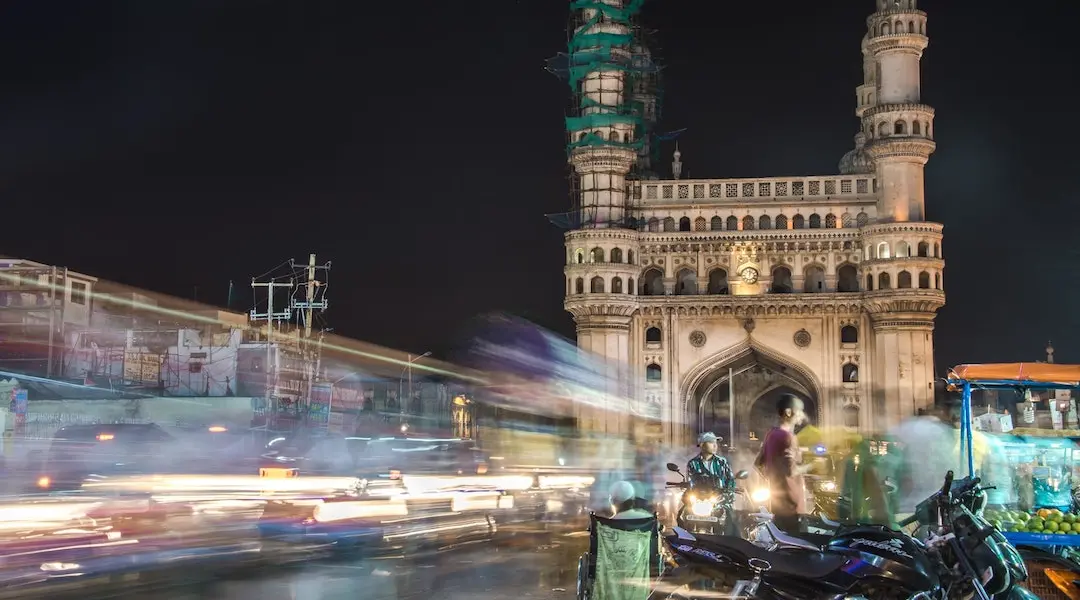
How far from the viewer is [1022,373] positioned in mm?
12633

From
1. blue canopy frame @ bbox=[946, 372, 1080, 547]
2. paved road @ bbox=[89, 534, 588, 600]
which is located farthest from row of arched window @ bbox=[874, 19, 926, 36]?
blue canopy frame @ bbox=[946, 372, 1080, 547]

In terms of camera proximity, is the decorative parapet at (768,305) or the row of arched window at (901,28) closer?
the decorative parapet at (768,305)

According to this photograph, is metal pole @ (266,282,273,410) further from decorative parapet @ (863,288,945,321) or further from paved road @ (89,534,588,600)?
paved road @ (89,534,588,600)

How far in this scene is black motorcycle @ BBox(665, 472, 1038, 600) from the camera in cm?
837

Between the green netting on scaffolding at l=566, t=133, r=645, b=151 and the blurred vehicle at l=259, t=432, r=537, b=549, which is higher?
the green netting on scaffolding at l=566, t=133, r=645, b=151

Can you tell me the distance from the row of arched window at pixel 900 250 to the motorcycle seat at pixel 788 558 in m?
44.2

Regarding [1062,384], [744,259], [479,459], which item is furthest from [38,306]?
[1062,384]

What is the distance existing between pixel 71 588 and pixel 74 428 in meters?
17.2

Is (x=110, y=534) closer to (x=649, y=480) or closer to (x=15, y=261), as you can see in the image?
(x=649, y=480)

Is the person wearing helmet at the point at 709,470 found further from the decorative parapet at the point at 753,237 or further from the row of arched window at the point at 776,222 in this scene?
the row of arched window at the point at 776,222

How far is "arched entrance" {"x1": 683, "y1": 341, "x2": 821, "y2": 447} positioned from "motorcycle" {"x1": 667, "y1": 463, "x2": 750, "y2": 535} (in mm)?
39029

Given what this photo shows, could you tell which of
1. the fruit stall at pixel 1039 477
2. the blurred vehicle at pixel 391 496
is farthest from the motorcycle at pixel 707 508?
the blurred vehicle at pixel 391 496

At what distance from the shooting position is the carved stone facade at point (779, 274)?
51250mm

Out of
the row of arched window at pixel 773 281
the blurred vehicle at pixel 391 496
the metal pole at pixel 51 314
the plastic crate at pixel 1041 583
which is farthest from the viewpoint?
the metal pole at pixel 51 314
